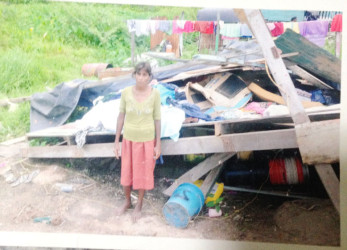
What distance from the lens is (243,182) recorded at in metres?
2.94

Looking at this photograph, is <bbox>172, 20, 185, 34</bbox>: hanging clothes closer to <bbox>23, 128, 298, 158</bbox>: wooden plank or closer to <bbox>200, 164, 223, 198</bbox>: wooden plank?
<bbox>23, 128, 298, 158</bbox>: wooden plank

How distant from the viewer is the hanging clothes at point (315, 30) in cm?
276

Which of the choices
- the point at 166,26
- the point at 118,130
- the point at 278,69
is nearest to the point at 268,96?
the point at 278,69

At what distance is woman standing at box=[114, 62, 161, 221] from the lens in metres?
2.66

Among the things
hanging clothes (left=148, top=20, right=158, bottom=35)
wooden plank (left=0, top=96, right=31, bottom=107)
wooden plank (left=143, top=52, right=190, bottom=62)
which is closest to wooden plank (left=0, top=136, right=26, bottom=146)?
wooden plank (left=0, top=96, right=31, bottom=107)

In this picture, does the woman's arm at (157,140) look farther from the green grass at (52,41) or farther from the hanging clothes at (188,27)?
the hanging clothes at (188,27)

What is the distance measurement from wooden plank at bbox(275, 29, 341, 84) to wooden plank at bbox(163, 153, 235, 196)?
3.12 ft

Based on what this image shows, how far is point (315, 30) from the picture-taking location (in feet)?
9.16

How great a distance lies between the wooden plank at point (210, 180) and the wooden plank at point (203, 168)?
3 centimetres

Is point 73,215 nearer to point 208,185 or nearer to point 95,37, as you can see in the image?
point 208,185

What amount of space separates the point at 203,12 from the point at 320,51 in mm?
940

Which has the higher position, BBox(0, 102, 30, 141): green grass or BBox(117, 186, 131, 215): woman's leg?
BBox(0, 102, 30, 141): green grass

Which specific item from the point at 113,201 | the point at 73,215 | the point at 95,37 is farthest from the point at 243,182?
the point at 95,37

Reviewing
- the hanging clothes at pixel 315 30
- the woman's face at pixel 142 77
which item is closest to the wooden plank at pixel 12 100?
the woman's face at pixel 142 77
